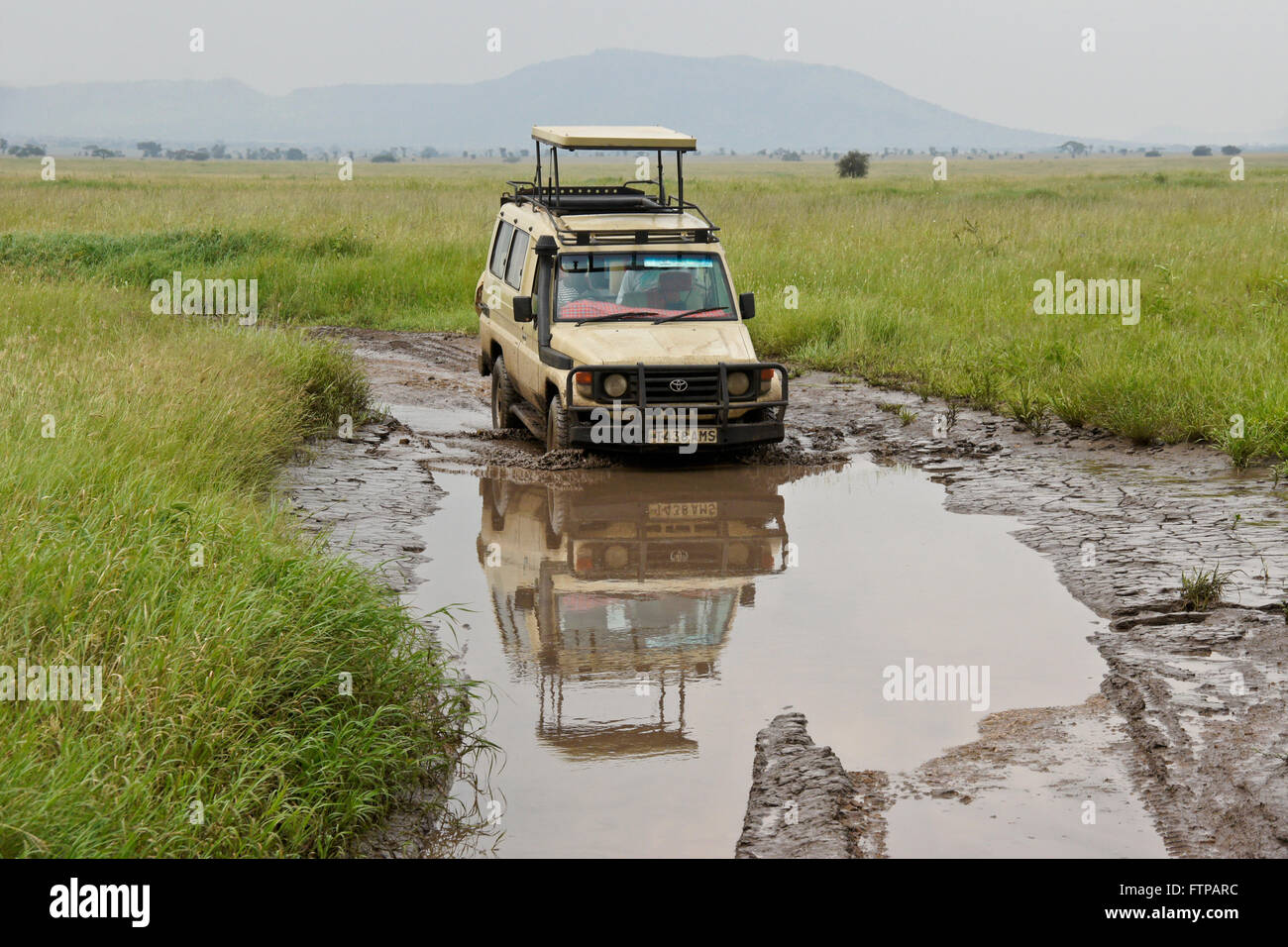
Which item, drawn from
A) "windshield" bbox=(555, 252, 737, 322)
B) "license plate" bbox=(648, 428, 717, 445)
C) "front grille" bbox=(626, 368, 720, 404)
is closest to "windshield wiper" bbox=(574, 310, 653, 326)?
"windshield" bbox=(555, 252, 737, 322)

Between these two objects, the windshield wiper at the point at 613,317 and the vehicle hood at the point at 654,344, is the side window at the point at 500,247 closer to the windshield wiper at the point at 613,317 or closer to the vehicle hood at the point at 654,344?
the windshield wiper at the point at 613,317

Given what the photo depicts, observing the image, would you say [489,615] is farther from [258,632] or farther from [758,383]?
[758,383]

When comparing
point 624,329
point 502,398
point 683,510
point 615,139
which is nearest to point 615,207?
point 615,139

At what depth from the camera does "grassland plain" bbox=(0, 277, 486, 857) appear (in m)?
4.04

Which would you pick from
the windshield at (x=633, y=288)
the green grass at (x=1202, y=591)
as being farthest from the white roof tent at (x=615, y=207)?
the green grass at (x=1202, y=591)

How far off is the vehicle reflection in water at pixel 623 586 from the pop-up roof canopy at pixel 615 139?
293 centimetres

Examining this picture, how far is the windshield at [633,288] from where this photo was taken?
1116cm

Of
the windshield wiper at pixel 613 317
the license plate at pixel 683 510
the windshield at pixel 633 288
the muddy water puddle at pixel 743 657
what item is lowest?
the muddy water puddle at pixel 743 657

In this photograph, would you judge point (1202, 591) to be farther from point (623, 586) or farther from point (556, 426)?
point (556, 426)

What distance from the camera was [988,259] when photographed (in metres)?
20.0

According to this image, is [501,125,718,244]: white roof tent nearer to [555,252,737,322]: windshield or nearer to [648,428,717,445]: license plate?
[555,252,737,322]: windshield

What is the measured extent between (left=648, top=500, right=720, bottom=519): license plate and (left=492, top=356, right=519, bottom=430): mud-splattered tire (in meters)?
3.00
